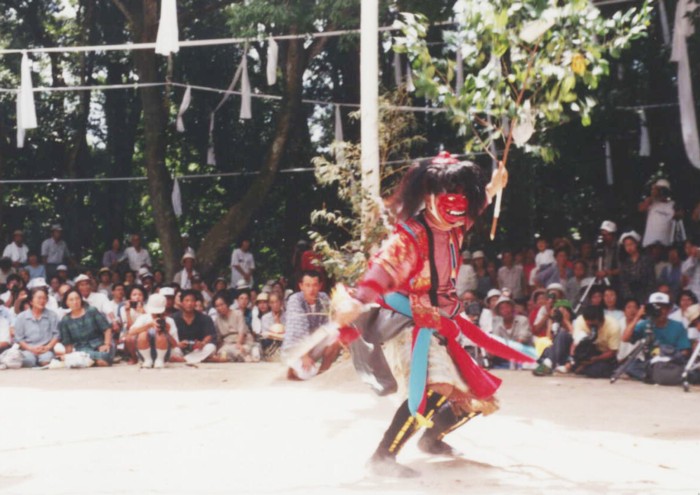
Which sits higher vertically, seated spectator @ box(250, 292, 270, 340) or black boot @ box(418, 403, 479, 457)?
black boot @ box(418, 403, 479, 457)

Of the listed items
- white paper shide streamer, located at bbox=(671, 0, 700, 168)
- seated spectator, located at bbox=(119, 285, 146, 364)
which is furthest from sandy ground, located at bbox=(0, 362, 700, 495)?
white paper shide streamer, located at bbox=(671, 0, 700, 168)

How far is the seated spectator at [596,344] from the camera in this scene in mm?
10164

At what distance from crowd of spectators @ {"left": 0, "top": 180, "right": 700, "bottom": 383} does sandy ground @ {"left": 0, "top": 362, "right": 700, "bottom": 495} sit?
0.59 metres

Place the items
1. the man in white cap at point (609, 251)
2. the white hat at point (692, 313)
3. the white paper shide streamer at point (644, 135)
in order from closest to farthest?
the white hat at point (692, 313)
the man in white cap at point (609, 251)
the white paper shide streamer at point (644, 135)

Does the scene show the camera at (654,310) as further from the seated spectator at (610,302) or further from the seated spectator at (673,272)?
the seated spectator at (673,272)

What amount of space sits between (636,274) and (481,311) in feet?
5.50

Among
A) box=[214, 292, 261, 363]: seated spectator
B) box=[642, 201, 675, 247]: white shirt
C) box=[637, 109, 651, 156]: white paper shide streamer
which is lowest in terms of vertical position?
box=[214, 292, 261, 363]: seated spectator

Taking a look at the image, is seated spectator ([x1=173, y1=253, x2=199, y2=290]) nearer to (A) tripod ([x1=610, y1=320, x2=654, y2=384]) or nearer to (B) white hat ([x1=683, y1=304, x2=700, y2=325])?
(A) tripod ([x1=610, y1=320, x2=654, y2=384])

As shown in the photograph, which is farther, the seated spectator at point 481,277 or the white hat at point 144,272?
the white hat at point 144,272

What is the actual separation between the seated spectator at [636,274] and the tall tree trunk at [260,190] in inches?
211

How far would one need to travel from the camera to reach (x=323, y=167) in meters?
9.66

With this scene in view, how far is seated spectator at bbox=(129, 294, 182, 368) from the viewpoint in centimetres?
1151

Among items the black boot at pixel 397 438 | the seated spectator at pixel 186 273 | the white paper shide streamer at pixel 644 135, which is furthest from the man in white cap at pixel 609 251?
the black boot at pixel 397 438

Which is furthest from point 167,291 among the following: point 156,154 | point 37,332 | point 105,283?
point 156,154
